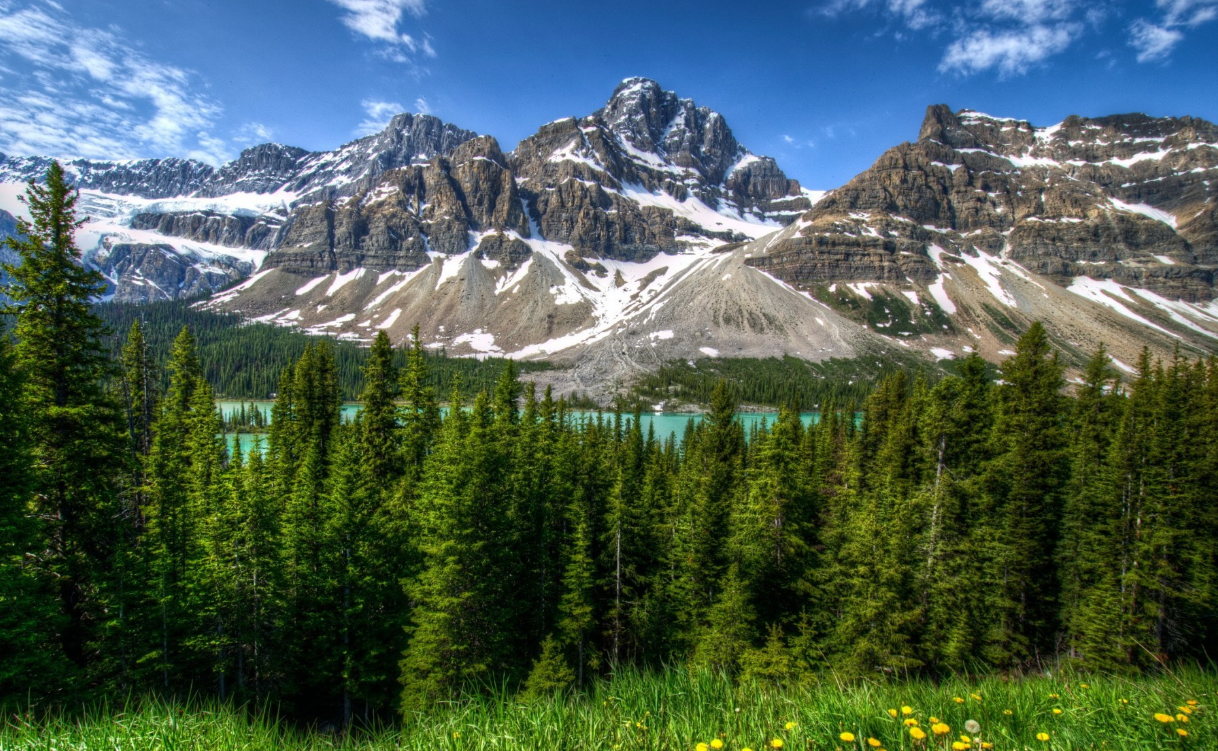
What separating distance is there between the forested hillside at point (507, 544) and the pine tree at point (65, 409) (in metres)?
0.07

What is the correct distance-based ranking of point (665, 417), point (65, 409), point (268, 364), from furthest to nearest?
point (268, 364) < point (665, 417) < point (65, 409)

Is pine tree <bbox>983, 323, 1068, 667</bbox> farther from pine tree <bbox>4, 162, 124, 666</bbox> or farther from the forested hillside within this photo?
pine tree <bbox>4, 162, 124, 666</bbox>

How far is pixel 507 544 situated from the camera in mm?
20828

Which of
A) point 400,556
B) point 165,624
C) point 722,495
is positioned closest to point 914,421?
point 722,495

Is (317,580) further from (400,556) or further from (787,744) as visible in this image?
(787,744)

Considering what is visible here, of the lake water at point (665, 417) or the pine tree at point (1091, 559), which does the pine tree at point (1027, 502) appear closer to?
the pine tree at point (1091, 559)

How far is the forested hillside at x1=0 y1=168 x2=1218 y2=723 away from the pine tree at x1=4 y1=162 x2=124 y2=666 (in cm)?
7

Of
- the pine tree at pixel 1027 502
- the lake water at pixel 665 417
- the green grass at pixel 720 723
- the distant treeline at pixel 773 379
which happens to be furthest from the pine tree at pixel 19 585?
the distant treeline at pixel 773 379

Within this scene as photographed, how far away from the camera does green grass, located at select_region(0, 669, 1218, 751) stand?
352 cm

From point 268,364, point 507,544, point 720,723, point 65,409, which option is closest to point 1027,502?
point 507,544

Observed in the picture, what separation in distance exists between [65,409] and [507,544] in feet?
45.5

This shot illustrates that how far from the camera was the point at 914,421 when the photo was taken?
97.9 feet

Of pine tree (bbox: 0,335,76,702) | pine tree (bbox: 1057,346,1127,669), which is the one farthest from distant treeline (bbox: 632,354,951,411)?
pine tree (bbox: 0,335,76,702)

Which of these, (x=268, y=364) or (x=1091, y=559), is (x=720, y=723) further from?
(x=268, y=364)
